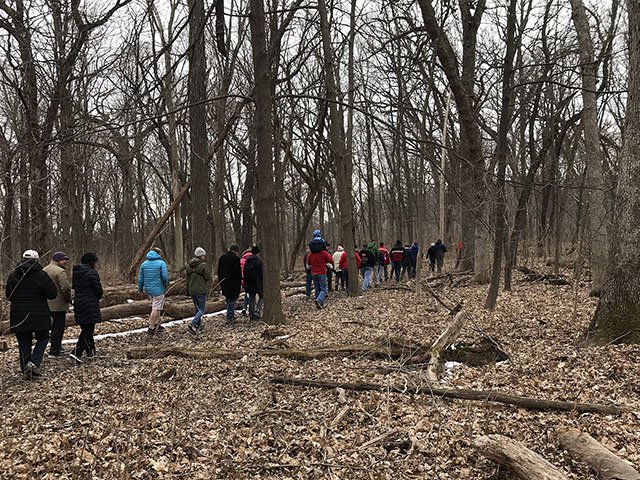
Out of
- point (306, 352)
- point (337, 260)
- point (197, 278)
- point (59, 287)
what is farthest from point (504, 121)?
point (337, 260)

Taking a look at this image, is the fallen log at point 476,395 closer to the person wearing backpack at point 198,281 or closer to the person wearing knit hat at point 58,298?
the person wearing knit hat at point 58,298

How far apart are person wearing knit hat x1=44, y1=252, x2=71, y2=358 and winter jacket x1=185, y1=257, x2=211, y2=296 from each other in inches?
105

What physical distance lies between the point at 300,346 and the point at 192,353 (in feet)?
5.68

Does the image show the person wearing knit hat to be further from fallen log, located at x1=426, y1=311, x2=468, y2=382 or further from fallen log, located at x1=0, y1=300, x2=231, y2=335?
fallen log, located at x1=426, y1=311, x2=468, y2=382

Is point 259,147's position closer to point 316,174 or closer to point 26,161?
point 26,161

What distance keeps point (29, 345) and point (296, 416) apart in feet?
14.2

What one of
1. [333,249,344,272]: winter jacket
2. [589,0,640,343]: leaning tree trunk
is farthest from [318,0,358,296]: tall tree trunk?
[589,0,640,343]: leaning tree trunk

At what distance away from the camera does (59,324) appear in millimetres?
8359

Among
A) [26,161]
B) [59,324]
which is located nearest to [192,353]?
[59,324]

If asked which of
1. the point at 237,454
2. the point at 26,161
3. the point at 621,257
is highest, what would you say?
the point at 26,161

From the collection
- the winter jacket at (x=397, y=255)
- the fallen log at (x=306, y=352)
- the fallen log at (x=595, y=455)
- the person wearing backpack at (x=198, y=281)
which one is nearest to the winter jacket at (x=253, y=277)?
the person wearing backpack at (x=198, y=281)

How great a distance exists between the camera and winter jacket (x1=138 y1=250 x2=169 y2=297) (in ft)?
32.5

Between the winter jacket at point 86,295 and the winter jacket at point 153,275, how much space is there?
63.4 inches

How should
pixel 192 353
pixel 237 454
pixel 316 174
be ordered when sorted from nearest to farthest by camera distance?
pixel 237 454
pixel 192 353
pixel 316 174
